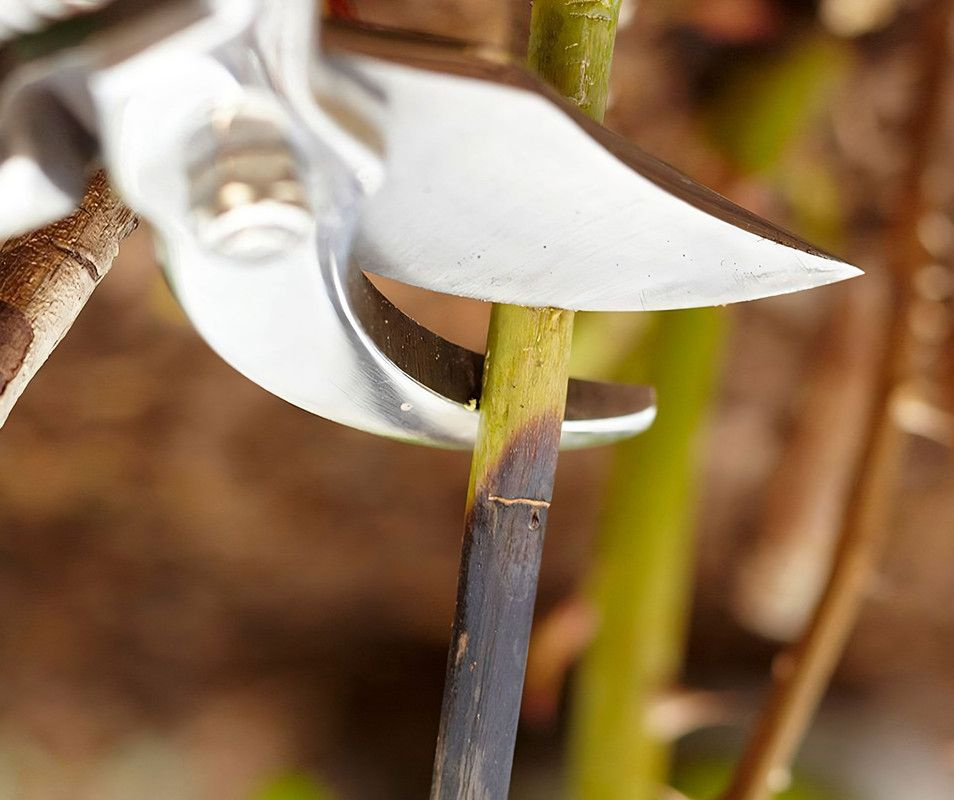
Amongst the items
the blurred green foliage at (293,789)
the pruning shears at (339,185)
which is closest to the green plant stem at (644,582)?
the blurred green foliage at (293,789)

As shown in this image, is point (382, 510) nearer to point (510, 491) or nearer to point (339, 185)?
point (510, 491)

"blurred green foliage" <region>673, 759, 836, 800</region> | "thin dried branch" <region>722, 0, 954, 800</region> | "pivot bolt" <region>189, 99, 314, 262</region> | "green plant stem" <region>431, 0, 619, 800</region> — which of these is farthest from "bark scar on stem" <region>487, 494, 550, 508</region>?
"blurred green foliage" <region>673, 759, 836, 800</region>

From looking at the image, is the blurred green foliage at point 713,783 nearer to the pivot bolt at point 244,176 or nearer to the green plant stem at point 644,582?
the green plant stem at point 644,582

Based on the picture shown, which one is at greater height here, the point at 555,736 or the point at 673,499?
the point at 673,499

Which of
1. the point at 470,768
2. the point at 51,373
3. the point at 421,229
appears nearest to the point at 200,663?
the point at 51,373

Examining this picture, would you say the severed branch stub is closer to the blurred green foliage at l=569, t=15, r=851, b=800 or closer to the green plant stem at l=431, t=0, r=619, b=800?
the green plant stem at l=431, t=0, r=619, b=800

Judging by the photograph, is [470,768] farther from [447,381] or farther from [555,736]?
[555,736]
